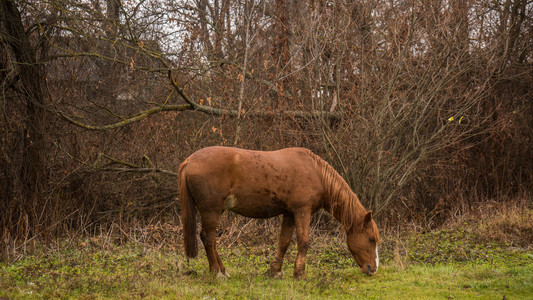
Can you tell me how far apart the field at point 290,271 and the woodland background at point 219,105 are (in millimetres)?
1248

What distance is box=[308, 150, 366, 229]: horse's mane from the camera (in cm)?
630

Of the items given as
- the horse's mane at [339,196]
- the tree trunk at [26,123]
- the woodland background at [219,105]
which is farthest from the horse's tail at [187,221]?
the tree trunk at [26,123]

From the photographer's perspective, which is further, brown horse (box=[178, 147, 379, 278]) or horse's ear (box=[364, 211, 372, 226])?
horse's ear (box=[364, 211, 372, 226])

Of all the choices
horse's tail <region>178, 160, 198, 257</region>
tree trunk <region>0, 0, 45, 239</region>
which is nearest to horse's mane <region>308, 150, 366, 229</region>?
horse's tail <region>178, 160, 198, 257</region>

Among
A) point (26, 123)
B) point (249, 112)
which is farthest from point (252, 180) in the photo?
point (26, 123)

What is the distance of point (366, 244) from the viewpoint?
20.7 ft

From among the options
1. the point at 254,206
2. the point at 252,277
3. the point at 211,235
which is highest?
the point at 254,206

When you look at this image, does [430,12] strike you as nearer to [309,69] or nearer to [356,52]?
[356,52]

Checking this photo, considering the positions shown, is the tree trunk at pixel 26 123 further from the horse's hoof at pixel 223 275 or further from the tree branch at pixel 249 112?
the horse's hoof at pixel 223 275

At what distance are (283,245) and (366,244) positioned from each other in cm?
108

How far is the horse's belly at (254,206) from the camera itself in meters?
5.80

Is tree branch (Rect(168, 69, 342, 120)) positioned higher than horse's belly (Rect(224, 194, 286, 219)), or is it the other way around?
tree branch (Rect(168, 69, 342, 120))

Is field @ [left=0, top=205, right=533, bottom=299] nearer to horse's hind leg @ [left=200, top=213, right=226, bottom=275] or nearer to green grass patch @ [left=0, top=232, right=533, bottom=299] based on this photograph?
green grass patch @ [left=0, top=232, right=533, bottom=299]

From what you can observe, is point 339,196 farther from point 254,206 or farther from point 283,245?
point 254,206
